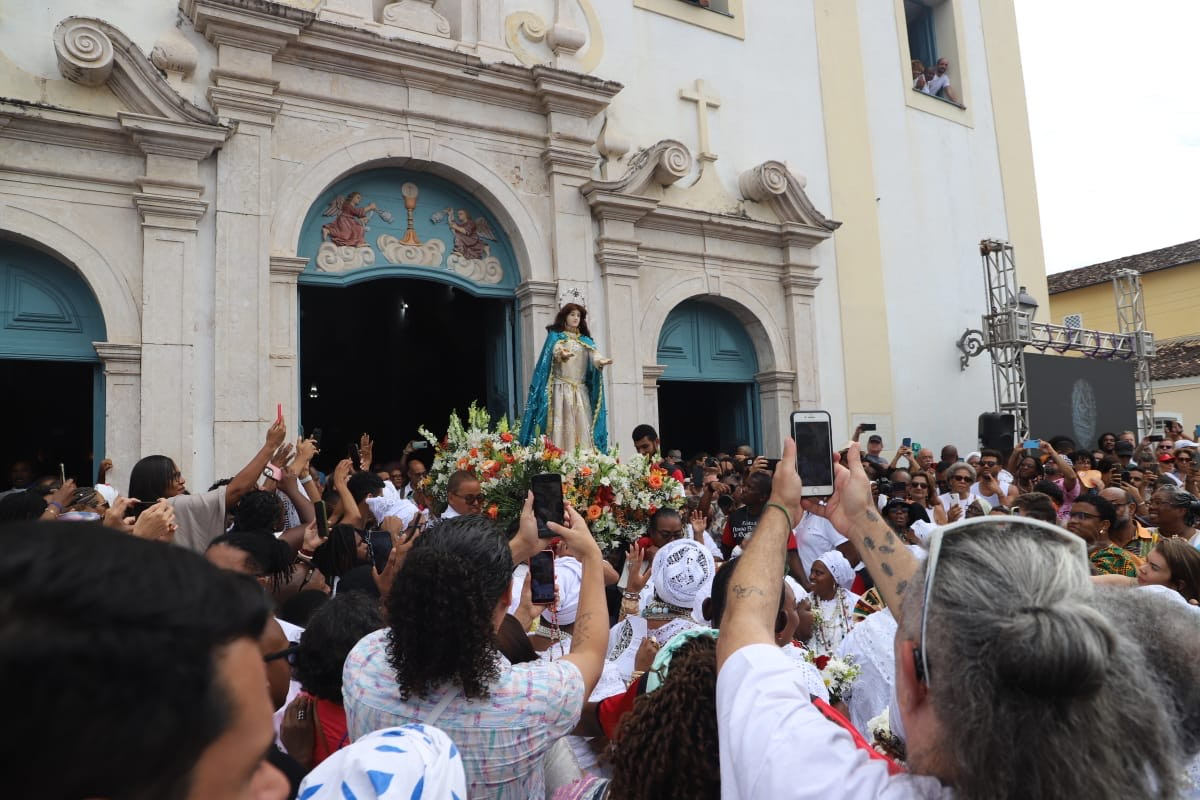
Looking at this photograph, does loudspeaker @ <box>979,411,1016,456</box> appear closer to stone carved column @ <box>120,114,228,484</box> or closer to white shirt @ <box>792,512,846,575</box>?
white shirt @ <box>792,512,846,575</box>

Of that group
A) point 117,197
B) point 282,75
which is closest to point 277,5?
point 282,75

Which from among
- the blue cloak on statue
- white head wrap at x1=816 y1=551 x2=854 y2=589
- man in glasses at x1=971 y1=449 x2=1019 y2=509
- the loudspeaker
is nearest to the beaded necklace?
white head wrap at x1=816 y1=551 x2=854 y2=589

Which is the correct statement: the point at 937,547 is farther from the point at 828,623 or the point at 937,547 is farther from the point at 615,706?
the point at 828,623

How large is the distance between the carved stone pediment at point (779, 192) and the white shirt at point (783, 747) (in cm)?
1108

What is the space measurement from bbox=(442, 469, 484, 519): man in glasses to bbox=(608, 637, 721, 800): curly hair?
3.85 metres

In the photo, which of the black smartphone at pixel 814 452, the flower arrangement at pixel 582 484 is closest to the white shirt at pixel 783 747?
the black smartphone at pixel 814 452

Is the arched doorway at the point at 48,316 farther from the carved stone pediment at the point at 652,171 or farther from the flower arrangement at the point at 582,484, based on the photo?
the carved stone pediment at the point at 652,171

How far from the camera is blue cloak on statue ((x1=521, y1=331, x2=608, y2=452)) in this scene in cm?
757

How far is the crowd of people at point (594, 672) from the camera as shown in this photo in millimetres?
724

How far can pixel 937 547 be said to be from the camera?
Answer: 133 cm

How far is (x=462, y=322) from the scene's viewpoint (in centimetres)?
1412

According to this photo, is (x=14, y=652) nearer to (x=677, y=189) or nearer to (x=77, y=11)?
(x=77, y=11)

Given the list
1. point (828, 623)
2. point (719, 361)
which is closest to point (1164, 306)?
point (719, 361)

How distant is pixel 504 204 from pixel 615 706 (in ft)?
26.8
